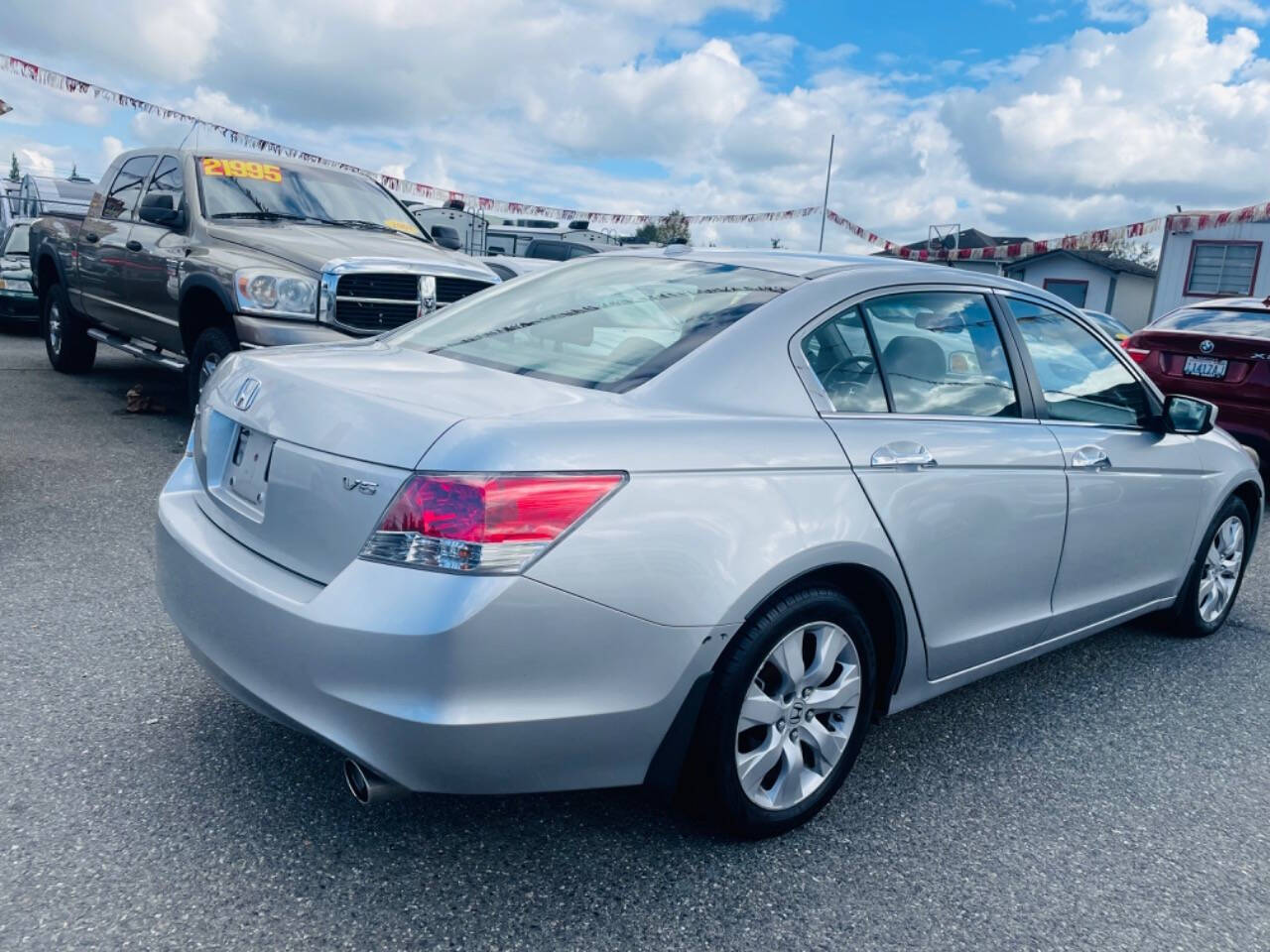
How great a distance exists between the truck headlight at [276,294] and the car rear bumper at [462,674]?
4.10 metres

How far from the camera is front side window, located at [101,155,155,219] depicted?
809 cm

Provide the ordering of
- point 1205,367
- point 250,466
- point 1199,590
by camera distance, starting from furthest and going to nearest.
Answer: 1. point 1205,367
2. point 1199,590
3. point 250,466

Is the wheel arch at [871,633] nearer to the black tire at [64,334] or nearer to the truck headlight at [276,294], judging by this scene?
the truck headlight at [276,294]

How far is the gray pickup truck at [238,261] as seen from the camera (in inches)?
247

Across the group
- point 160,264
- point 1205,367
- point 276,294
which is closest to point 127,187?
point 160,264

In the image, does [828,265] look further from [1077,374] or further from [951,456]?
[1077,374]

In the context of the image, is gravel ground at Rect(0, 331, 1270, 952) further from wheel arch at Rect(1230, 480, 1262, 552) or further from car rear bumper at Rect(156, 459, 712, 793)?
wheel arch at Rect(1230, 480, 1262, 552)

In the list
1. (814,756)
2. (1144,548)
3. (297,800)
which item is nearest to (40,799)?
(297,800)

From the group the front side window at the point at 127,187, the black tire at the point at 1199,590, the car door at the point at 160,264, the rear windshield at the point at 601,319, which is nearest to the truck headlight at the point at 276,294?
the car door at the point at 160,264

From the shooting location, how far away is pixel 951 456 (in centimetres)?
303

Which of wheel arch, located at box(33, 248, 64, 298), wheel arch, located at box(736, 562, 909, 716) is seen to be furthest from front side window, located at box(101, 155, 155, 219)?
wheel arch, located at box(736, 562, 909, 716)

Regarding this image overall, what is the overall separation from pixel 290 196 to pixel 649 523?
20.2 ft

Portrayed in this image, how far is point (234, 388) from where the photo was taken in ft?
9.46

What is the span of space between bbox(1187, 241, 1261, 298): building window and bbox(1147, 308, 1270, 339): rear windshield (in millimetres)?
21859
